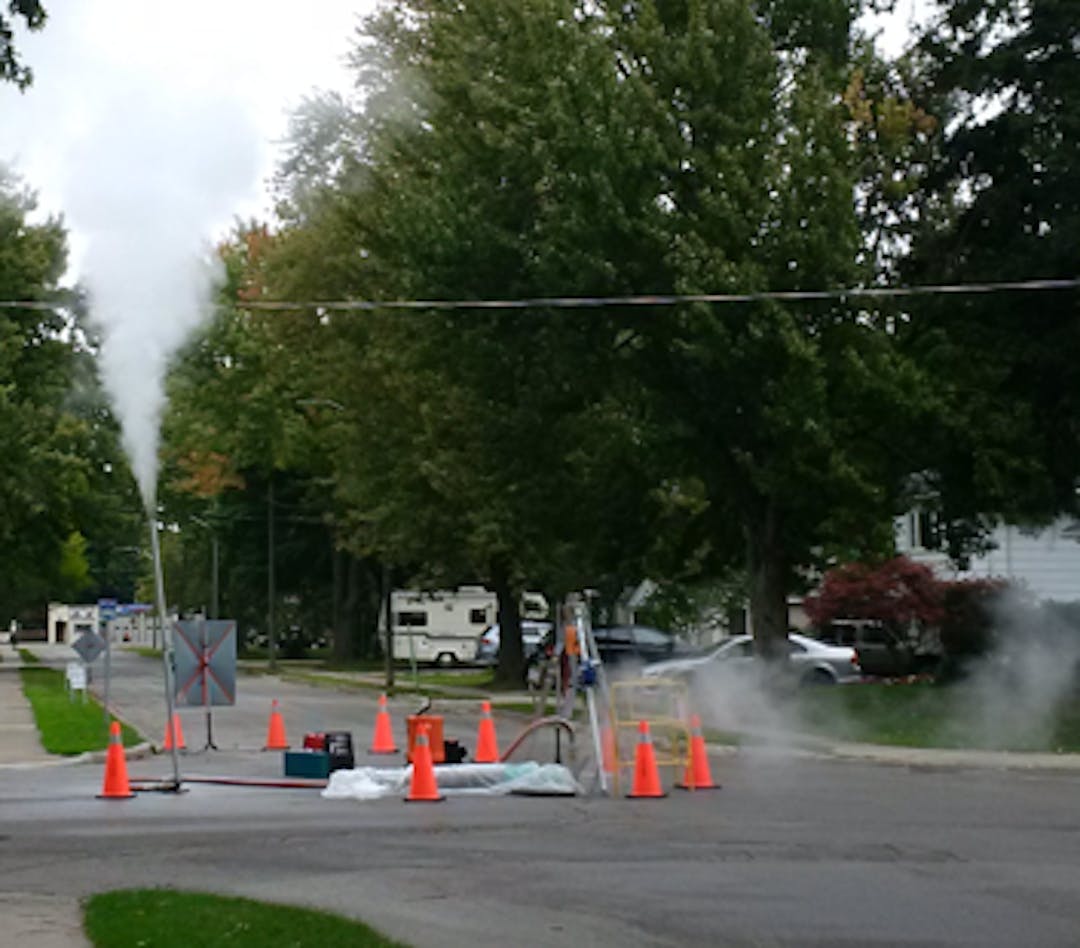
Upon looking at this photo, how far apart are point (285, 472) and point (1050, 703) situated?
1602 inches

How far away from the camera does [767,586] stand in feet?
106

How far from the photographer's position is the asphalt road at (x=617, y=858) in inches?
402

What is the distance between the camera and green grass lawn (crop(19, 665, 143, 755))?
2628 cm

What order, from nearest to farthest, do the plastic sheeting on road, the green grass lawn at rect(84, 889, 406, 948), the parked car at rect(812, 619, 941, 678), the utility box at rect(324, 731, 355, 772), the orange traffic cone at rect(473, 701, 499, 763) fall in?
1. the green grass lawn at rect(84, 889, 406, 948)
2. the plastic sheeting on road
3. the utility box at rect(324, 731, 355, 772)
4. the orange traffic cone at rect(473, 701, 499, 763)
5. the parked car at rect(812, 619, 941, 678)

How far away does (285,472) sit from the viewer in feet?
222

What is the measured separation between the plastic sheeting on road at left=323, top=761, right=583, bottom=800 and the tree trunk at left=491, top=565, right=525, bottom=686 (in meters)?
27.9

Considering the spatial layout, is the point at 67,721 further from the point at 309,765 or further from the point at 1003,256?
the point at 1003,256

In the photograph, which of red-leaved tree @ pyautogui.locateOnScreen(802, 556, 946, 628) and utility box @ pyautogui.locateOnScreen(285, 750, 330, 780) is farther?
red-leaved tree @ pyautogui.locateOnScreen(802, 556, 946, 628)

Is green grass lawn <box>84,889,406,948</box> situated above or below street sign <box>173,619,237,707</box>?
below

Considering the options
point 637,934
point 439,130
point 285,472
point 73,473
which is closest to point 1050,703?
point 439,130

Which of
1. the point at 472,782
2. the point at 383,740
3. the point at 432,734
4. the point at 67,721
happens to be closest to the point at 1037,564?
the point at 67,721

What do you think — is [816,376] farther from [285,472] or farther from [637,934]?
[285,472]

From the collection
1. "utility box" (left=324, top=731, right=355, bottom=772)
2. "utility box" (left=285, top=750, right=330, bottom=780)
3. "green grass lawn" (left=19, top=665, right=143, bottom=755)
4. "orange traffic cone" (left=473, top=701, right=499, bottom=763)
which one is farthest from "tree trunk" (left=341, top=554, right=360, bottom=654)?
"utility box" (left=285, top=750, right=330, bottom=780)

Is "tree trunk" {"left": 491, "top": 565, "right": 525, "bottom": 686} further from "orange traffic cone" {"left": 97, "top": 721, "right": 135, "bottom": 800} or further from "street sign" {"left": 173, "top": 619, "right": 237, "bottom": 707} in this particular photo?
"orange traffic cone" {"left": 97, "top": 721, "right": 135, "bottom": 800}
